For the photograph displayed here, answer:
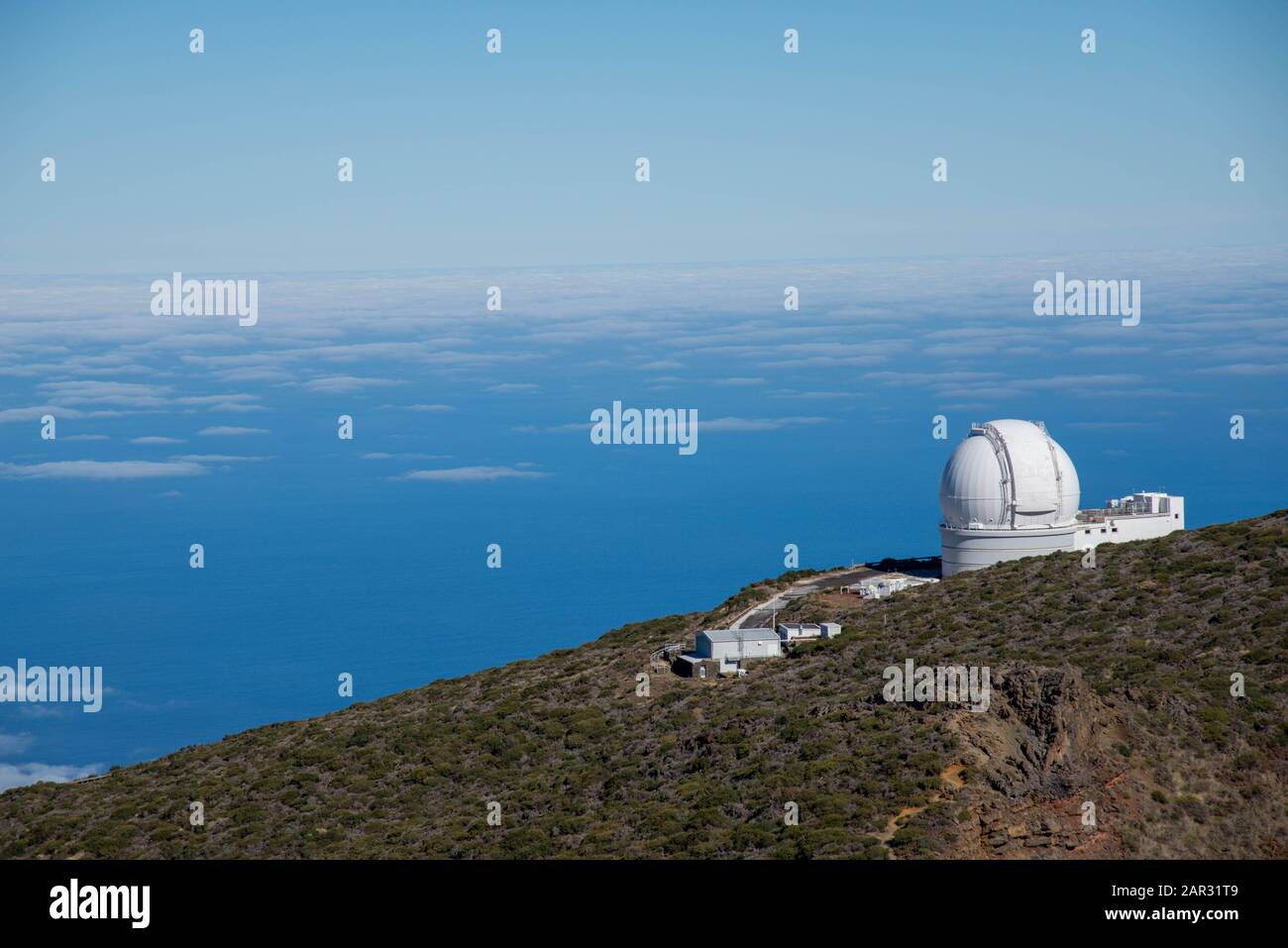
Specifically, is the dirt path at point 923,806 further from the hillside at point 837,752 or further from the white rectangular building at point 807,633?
the white rectangular building at point 807,633

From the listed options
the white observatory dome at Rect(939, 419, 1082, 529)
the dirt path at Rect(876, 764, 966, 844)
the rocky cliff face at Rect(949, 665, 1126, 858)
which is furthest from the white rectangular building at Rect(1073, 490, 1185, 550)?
the dirt path at Rect(876, 764, 966, 844)

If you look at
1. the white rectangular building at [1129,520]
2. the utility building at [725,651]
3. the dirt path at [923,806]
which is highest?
the white rectangular building at [1129,520]

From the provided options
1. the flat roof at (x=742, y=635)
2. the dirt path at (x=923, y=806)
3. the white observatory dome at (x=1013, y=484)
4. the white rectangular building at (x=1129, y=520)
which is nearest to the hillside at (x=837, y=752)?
the dirt path at (x=923, y=806)

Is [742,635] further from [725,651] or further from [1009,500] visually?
[1009,500]

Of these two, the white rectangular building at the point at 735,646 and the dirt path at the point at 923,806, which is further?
the white rectangular building at the point at 735,646

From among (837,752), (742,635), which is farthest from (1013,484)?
(837,752)

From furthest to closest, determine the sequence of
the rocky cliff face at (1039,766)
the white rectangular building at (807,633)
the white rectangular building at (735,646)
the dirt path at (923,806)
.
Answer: the white rectangular building at (807,633), the white rectangular building at (735,646), the dirt path at (923,806), the rocky cliff face at (1039,766)

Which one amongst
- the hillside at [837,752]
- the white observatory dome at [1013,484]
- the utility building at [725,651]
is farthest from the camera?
the white observatory dome at [1013,484]
